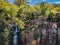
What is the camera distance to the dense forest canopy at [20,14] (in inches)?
311

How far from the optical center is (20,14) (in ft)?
27.0

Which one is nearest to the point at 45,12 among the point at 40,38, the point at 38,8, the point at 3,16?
the point at 38,8

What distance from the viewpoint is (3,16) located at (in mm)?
8016

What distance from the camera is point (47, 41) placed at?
8141 millimetres

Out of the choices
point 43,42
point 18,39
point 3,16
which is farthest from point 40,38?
point 3,16

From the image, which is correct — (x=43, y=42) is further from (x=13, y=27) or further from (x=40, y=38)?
(x=13, y=27)

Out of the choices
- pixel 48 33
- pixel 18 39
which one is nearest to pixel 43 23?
pixel 48 33

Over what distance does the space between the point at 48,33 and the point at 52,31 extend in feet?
0.51

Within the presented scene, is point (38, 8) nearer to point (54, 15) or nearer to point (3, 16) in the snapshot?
point (54, 15)

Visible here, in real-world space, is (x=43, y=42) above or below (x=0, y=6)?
below

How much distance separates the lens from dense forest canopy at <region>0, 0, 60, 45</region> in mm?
7891

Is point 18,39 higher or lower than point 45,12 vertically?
lower

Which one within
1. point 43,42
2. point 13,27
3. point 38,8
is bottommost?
point 43,42

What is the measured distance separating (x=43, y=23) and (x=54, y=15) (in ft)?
1.61
